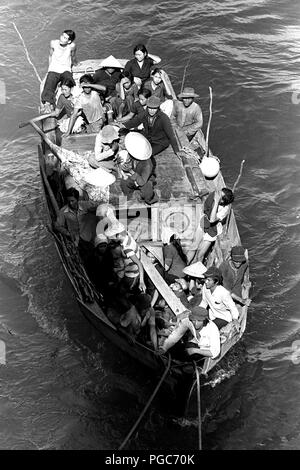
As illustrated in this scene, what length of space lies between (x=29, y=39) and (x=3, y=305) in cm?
1055

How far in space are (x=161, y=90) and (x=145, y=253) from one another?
13.4 ft

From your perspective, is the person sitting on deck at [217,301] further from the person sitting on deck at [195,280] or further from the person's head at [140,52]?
the person's head at [140,52]

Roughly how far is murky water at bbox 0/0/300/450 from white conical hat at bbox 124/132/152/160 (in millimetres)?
3363

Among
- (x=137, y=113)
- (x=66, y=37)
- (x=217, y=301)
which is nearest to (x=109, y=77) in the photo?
(x=66, y=37)

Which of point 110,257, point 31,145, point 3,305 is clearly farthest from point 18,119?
point 110,257

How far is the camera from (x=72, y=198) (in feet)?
31.6

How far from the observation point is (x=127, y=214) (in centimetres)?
998

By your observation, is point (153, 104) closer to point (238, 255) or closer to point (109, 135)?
point (109, 135)

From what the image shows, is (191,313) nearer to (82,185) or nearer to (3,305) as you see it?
(82,185)

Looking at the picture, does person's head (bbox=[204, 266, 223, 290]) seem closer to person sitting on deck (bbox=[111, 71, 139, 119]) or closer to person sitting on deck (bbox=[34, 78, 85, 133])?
person sitting on deck (bbox=[111, 71, 139, 119])

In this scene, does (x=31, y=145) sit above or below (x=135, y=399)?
above

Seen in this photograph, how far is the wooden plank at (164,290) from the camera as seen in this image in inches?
328

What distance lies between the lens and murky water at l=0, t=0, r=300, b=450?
962cm

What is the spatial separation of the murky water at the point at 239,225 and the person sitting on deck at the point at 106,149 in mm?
2850
